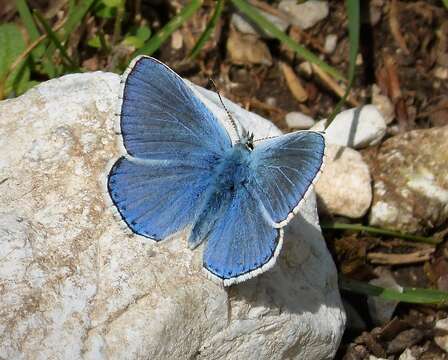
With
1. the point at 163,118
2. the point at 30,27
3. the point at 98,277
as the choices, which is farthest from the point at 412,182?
the point at 30,27

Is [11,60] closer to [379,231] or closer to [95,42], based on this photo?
[95,42]

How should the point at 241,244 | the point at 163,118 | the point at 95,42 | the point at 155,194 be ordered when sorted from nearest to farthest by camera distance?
the point at 241,244 < the point at 155,194 < the point at 163,118 < the point at 95,42

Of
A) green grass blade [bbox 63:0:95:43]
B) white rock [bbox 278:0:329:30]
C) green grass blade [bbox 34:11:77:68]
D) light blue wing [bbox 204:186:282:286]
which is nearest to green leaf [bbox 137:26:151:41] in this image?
green grass blade [bbox 63:0:95:43]

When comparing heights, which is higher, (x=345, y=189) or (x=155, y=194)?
(x=155, y=194)

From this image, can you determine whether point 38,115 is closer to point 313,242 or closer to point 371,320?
point 313,242

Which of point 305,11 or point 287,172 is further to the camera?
point 305,11
